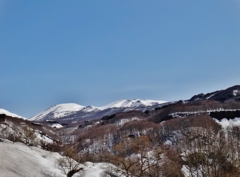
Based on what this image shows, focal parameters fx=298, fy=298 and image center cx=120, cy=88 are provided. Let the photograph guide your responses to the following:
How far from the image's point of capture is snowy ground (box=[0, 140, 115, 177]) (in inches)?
1417

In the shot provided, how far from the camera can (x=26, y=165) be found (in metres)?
38.8

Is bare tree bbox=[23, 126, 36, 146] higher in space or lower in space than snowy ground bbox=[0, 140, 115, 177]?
higher

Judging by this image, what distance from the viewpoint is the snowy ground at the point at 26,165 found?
36.0 metres

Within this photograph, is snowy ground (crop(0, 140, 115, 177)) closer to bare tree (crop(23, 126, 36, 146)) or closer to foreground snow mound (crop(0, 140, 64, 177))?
foreground snow mound (crop(0, 140, 64, 177))

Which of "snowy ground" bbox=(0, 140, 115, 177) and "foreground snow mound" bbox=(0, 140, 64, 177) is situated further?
"snowy ground" bbox=(0, 140, 115, 177)

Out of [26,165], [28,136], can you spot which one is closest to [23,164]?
[26,165]

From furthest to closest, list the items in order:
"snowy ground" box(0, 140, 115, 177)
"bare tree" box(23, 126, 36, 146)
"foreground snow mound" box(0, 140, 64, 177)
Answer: "bare tree" box(23, 126, 36, 146) → "snowy ground" box(0, 140, 115, 177) → "foreground snow mound" box(0, 140, 64, 177)

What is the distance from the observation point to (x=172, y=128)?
15738 centimetres

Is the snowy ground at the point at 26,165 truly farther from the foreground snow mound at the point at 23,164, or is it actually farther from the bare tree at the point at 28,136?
the bare tree at the point at 28,136

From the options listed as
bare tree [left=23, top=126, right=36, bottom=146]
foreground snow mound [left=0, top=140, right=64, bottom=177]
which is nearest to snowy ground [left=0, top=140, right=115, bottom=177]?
foreground snow mound [left=0, top=140, right=64, bottom=177]

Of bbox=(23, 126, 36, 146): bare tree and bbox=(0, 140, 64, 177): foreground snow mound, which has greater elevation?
bbox=(23, 126, 36, 146): bare tree

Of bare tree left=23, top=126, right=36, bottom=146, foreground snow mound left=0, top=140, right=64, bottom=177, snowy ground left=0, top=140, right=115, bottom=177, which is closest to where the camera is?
foreground snow mound left=0, top=140, right=64, bottom=177

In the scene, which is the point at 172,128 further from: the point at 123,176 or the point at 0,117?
the point at 123,176

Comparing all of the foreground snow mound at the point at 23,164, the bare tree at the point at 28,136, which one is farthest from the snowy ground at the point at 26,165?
the bare tree at the point at 28,136
